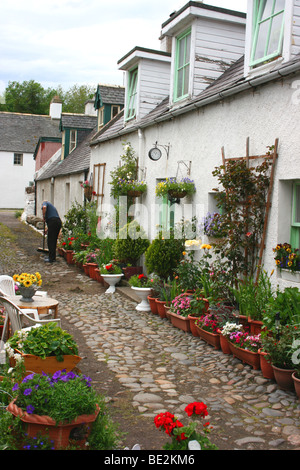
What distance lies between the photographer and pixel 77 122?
2400 centimetres

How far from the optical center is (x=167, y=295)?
823 cm

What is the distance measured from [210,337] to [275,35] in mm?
4397

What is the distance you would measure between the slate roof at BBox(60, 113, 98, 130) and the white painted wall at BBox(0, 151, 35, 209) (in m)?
17.9

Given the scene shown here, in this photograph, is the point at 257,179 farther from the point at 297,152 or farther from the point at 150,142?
the point at 150,142

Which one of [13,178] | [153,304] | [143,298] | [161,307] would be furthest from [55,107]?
[161,307]

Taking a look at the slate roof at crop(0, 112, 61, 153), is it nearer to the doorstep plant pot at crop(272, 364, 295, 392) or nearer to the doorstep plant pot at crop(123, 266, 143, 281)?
Answer: the doorstep plant pot at crop(123, 266, 143, 281)

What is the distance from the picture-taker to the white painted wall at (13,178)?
40.5 meters

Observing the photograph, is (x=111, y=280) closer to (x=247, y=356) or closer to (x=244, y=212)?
(x=244, y=212)

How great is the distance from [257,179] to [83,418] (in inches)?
164

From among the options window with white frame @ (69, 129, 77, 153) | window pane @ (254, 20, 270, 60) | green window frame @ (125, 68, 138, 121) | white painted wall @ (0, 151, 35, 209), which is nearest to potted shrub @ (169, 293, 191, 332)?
window pane @ (254, 20, 270, 60)

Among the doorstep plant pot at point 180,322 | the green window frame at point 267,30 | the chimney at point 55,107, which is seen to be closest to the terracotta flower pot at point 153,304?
the doorstep plant pot at point 180,322

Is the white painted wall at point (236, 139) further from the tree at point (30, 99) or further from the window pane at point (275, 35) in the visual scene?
the tree at point (30, 99)

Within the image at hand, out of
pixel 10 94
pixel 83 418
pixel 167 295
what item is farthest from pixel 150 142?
pixel 10 94

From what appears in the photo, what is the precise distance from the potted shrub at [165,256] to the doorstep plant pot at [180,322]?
1369mm
